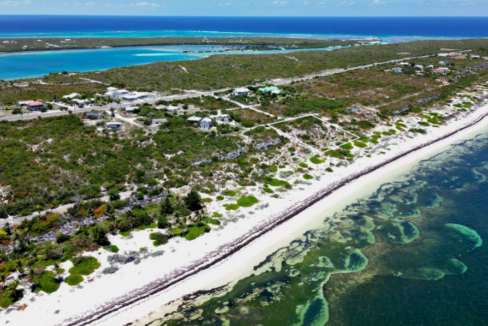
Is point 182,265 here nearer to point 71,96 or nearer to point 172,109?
point 172,109

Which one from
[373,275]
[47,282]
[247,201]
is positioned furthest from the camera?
[247,201]

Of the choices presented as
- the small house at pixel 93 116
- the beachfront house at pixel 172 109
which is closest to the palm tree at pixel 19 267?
the small house at pixel 93 116

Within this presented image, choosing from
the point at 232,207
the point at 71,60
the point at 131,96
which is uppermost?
the point at 71,60

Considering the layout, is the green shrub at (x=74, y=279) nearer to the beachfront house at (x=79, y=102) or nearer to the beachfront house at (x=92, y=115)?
the beachfront house at (x=92, y=115)

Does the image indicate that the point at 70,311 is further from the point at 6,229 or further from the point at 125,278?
the point at 6,229

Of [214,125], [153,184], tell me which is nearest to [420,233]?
[153,184]

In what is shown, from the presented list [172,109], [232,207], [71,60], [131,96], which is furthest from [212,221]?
[71,60]

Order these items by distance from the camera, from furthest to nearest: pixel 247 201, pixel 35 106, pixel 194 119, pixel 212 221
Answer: pixel 35 106
pixel 194 119
pixel 247 201
pixel 212 221
